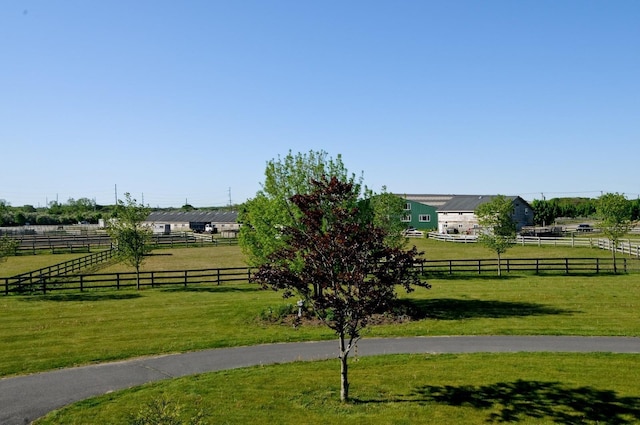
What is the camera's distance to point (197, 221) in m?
118

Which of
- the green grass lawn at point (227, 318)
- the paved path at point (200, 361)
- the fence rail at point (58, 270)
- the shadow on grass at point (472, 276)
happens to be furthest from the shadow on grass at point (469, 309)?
the fence rail at point (58, 270)

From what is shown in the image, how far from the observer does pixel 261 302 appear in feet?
94.2

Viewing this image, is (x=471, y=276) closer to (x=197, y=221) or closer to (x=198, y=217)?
(x=197, y=221)

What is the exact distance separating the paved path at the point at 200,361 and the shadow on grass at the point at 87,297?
48.6 feet

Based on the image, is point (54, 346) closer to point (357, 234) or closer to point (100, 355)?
point (100, 355)

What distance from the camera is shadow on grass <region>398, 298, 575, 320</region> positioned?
24672mm

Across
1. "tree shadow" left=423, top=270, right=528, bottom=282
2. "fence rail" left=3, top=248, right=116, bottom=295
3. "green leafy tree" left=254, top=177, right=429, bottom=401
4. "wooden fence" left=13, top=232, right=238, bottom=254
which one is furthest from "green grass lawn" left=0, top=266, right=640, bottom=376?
"wooden fence" left=13, top=232, right=238, bottom=254

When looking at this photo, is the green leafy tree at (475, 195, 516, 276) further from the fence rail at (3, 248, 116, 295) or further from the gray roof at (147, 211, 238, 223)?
the gray roof at (147, 211, 238, 223)

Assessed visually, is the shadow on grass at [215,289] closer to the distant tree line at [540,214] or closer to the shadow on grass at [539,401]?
the shadow on grass at [539,401]

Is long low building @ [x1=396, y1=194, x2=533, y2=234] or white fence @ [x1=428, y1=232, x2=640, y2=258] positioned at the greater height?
long low building @ [x1=396, y1=194, x2=533, y2=234]

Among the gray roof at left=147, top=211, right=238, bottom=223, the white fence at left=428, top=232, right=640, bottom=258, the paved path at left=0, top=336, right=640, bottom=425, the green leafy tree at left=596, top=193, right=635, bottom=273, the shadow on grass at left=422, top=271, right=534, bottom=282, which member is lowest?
the paved path at left=0, top=336, right=640, bottom=425

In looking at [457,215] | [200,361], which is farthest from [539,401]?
[457,215]

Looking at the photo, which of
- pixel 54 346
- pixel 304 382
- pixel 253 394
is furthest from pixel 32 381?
pixel 304 382

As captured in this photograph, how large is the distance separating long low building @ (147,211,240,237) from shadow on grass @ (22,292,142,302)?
74019 millimetres
